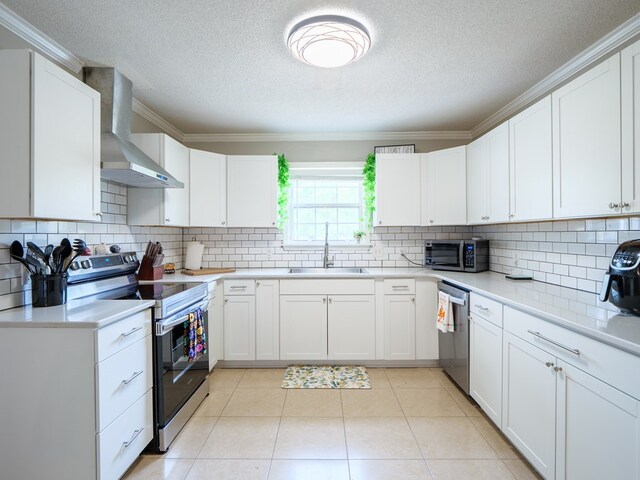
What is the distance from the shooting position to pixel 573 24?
175 cm

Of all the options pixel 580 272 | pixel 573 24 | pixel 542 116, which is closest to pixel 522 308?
pixel 580 272

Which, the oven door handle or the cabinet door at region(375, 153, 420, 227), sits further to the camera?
the cabinet door at region(375, 153, 420, 227)

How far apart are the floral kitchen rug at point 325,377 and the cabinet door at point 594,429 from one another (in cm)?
152

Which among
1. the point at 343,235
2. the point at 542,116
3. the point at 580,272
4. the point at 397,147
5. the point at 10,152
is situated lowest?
the point at 580,272

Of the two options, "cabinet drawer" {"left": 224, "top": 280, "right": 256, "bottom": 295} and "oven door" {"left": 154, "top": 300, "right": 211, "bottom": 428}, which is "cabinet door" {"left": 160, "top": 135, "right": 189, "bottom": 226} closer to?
"cabinet drawer" {"left": 224, "top": 280, "right": 256, "bottom": 295}

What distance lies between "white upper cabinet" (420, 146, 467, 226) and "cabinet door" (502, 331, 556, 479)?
155 cm

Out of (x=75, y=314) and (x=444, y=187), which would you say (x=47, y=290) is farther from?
(x=444, y=187)

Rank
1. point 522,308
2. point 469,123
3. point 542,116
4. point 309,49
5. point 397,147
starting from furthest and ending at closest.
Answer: point 397,147 < point 469,123 < point 542,116 < point 309,49 < point 522,308

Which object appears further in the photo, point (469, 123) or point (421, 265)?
point (421, 265)

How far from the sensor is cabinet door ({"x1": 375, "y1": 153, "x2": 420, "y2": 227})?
130 inches

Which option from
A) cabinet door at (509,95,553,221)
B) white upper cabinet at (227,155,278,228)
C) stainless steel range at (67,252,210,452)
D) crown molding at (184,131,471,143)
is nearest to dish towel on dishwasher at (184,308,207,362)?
stainless steel range at (67,252,210,452)

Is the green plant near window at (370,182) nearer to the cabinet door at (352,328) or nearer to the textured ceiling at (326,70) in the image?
the textured ceiling at (326,70)

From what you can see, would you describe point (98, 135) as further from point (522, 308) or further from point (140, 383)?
point (522, 308)

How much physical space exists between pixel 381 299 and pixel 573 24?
2.38 metres
